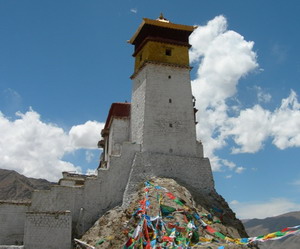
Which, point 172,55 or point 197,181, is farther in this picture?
point 172,55

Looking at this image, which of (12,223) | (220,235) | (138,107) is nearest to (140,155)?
(138,107)

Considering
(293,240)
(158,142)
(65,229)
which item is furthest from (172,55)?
(293,240)

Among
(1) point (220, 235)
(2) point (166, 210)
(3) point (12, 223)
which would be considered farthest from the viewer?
(3) point (12, 223)

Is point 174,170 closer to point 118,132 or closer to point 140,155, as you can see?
point 140,155

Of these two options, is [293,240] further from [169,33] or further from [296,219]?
[169,33]

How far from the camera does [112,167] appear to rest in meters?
20.3

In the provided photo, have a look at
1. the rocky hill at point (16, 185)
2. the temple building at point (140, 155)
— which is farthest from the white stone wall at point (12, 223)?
the rocky hill at point (16, 185)

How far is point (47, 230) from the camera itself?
17.0 meters

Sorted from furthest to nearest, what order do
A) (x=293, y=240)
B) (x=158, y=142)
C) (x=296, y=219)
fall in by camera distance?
(x=296, y=219) → (x=293, y=240) → (x=158, y=142)

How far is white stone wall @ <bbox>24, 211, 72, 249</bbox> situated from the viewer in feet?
55.0

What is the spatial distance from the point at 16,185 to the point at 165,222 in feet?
141

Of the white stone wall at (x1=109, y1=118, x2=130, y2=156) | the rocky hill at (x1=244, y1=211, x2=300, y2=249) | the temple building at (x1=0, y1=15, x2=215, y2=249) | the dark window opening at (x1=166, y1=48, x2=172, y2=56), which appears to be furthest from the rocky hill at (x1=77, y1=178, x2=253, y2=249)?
the rocky hill at (x1=244, y1=211, x2=300, y2=249)

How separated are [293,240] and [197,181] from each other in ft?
201

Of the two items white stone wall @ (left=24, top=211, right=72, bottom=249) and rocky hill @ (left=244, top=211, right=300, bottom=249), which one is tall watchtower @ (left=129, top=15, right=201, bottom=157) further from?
rocky hill @ (left=244, top=211, right=300, bottom=249)
